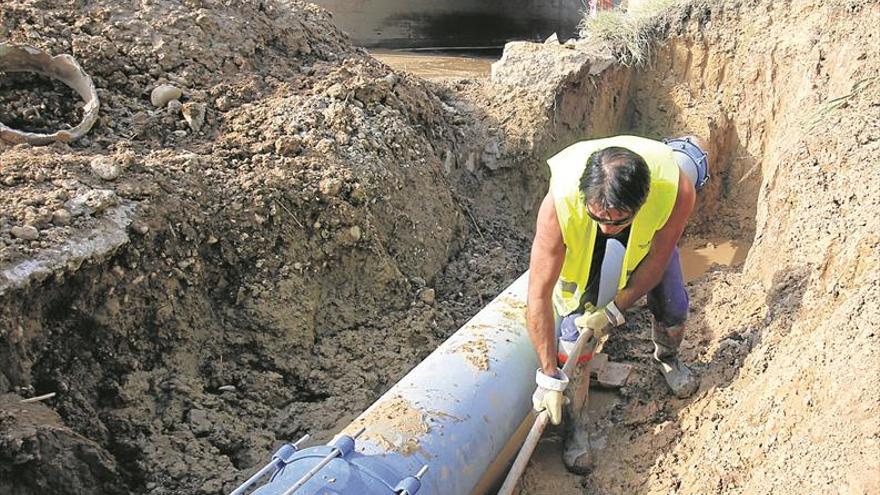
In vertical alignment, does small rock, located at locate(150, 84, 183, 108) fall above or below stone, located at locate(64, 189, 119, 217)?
above

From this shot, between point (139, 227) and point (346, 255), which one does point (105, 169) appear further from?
point (346, 255)

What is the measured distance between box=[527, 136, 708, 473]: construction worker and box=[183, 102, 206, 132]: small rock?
2.34 metres

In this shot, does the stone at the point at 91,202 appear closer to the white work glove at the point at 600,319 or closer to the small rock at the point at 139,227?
the small rock at the point at 139,227

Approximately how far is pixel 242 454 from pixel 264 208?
4.38 ft

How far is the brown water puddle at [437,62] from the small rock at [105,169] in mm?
7733

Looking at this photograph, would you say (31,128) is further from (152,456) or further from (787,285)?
(787,285)

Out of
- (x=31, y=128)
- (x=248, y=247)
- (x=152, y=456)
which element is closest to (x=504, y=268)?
(x=248, y=247)

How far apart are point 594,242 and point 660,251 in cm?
37

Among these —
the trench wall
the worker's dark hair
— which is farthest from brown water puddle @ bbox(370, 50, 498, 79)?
the worker's dark hair

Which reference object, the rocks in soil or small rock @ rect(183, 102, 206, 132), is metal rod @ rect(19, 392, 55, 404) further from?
small rock @ rect(183, 102, 206, 132)

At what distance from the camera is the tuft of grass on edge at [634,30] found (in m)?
6.32

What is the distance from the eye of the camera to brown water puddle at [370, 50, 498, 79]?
38.1 feet

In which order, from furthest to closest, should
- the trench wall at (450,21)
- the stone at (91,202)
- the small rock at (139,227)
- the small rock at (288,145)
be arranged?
the trench wall at (450,21)
the small rock at (288,145)
the small rock at (139,227)
the stone at (91,202)

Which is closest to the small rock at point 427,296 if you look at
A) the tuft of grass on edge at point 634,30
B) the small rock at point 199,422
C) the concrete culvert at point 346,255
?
the concrete culvert at point 346,255
